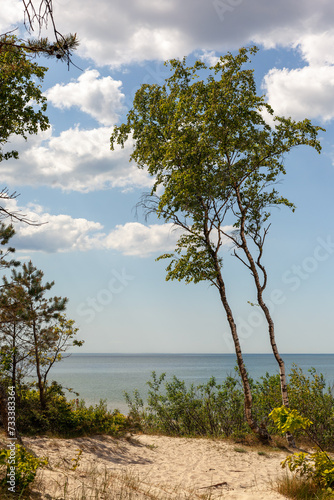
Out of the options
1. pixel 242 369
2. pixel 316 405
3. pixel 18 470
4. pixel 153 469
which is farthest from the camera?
pixel 316 405

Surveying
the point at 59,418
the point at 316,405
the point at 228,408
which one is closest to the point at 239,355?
the point at 316,405

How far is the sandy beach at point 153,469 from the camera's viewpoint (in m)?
7.54

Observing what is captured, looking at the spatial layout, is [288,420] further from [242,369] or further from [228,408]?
[228,408]

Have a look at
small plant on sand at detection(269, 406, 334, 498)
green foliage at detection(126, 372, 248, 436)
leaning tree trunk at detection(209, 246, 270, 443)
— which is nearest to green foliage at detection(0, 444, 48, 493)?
small plant on sand at detection(269, 406, 334, 498)

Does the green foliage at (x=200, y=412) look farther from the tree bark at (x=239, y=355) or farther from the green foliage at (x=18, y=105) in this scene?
the green foliage at (x=18, y=105)

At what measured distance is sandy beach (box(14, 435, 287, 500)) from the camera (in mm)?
7535

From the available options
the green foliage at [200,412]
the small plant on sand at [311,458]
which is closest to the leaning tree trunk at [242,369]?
the green foliage at [200,412]

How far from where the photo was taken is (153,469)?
11.6 meters

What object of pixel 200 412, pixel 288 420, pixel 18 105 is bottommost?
pixel 200 412

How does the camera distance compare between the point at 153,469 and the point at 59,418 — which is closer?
the point at 153,469

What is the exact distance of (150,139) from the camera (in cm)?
1716

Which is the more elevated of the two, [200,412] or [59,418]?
[59,418]

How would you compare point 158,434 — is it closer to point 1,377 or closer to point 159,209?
point 1,377

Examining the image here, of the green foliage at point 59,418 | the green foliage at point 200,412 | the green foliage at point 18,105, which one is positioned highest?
the green foliage at point 18,105
